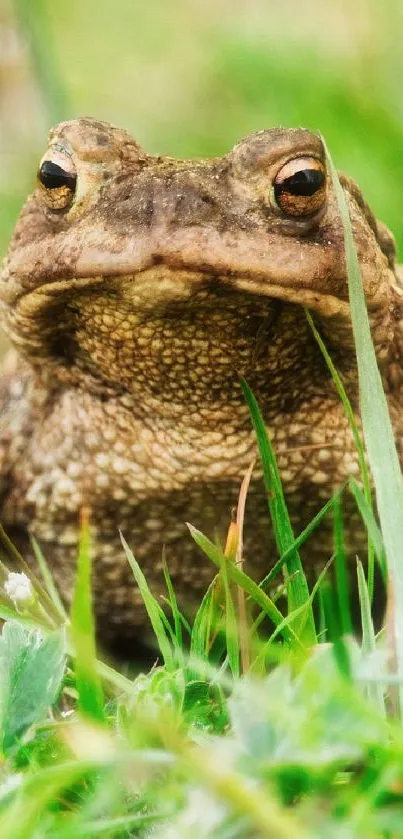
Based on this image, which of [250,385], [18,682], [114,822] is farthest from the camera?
[250,385]

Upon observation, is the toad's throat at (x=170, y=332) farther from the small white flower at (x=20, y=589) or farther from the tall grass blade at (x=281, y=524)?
the small white flower at (x=20, y=589)

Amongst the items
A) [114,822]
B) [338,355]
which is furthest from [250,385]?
[114,822]

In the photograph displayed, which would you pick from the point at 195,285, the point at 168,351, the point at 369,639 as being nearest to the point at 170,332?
the point at 168,351

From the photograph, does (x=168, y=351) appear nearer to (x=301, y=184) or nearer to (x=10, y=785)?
(x=301, y=184)

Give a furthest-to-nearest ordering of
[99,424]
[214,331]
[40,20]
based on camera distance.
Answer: [40,20], [99,424], [214,331]

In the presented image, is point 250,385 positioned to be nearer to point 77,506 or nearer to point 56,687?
point 77,506

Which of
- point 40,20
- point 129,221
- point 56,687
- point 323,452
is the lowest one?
point 56,687

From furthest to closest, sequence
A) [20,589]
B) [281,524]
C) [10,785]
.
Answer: [281,524] → [20,589] → [10,785]
